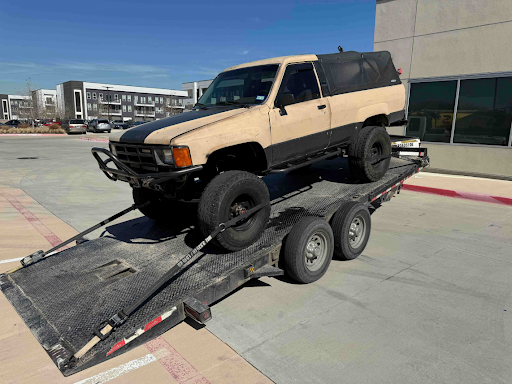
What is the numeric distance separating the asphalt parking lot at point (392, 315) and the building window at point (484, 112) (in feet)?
18.2

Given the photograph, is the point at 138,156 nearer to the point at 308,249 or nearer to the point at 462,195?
the point at 308,249

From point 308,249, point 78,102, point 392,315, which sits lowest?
point 392,315

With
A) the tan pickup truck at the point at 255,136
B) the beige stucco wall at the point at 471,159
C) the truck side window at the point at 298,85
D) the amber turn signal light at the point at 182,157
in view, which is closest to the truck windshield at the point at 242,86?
the tan pickup truck at the point at 255,136

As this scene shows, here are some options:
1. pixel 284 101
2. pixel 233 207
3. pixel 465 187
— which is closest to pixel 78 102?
pixel 465 187

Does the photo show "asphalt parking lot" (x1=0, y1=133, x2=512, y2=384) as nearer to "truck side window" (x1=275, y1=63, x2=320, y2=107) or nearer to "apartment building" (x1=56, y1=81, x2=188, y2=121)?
"truck side window" (x1=275, y1=63, x2=320, y2=107)

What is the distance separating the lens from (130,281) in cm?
Answer: 363

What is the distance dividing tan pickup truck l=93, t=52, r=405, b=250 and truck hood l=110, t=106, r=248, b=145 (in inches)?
0.5

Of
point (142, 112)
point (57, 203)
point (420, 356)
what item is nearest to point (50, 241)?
point (57, 203)

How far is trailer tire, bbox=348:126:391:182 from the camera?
5480 mm

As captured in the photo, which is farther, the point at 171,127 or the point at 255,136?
the point at 255,136

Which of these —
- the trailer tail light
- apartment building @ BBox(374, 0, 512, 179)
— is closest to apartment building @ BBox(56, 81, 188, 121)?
apartment building @ BBox(374, 0, 512, 179)

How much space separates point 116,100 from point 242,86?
374 ft

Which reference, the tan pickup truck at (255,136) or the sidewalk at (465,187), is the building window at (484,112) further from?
the tan pickup truck at (255,136)

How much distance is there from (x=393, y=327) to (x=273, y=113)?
8.92ft
